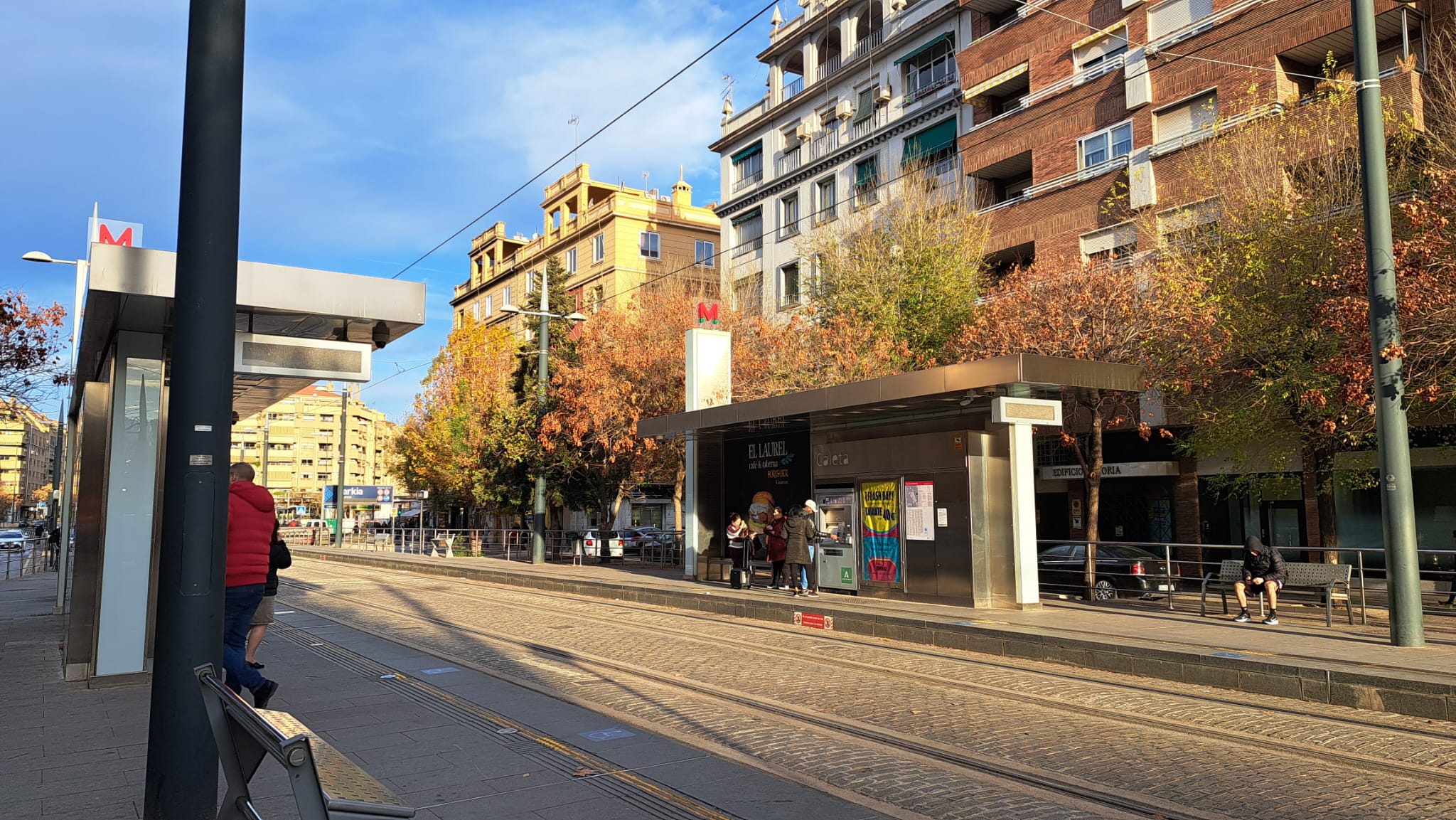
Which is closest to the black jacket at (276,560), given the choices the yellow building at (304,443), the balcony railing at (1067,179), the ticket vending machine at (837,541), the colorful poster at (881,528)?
the colorful poster at (881,528)

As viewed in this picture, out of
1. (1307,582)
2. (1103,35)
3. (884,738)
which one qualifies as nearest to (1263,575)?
(1307,582)

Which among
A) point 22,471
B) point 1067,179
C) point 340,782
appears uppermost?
point 1067,179

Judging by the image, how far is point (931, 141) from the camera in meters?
36.1

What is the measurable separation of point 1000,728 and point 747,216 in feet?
130

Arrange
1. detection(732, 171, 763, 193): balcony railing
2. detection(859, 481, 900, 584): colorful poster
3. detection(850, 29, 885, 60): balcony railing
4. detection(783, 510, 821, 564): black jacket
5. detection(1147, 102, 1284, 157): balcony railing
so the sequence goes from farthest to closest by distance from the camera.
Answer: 1. detection(732, 171, 763, 193): balcony railing
2. detection(850, 29, 885, 60): balcony railing
3. detection(1147, 102, 1284, 157): balcony railing
4. detection(783, 510, 821, 564): black jacket
5. detection(859, 481, 900, 584): colorful poster

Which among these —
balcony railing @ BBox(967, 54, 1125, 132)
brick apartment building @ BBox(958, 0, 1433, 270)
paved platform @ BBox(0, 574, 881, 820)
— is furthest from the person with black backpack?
balcony railing @ BBox(967, 54, 1125, 132)

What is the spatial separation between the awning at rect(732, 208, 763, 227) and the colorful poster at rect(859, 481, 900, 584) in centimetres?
2885

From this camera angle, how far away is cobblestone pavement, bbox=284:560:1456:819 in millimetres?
6066

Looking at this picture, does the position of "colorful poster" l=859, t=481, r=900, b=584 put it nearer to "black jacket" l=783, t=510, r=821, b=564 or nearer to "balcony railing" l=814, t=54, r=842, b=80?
"black jacket" l=783, t=510, r=821, b=564

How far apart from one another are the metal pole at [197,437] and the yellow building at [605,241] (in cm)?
4263

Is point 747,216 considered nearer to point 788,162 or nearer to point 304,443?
point 788,162

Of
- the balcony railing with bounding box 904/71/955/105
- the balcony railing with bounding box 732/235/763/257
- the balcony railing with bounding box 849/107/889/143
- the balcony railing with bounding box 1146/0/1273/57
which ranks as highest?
the balcony railing with bounding box 904/71/955/105

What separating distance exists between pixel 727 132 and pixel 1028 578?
1427 inches

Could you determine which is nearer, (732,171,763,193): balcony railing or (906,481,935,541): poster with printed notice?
(906,481,935,541): poster with printed notice
